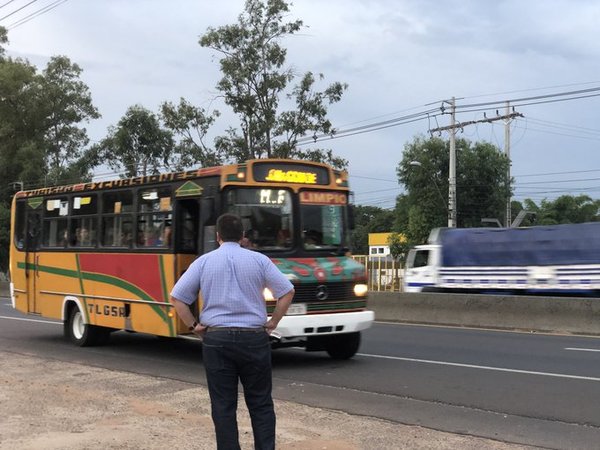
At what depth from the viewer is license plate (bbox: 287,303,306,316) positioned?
9.16 m

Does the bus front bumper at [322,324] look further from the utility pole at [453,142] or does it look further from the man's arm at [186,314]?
the utility pole at [453,142]

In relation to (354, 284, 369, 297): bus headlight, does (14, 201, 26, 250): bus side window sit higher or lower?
higher

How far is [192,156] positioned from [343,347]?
1744 cm

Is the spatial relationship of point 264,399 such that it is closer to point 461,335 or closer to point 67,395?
point 67,395

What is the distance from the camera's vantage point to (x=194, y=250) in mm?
9898

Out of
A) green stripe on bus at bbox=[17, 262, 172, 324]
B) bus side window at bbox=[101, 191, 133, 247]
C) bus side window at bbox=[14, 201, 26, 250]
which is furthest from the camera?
bus side window at bbox=[14, 201, 26, 250]

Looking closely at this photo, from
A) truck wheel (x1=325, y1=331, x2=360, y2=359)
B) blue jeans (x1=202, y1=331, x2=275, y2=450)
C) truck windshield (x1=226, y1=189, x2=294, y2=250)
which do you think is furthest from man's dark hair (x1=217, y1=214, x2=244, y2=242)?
truck wheel (x1=325, y1=331, x2=360, y2=359)

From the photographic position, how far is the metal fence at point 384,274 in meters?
29.1

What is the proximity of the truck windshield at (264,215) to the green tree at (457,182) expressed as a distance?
3340 centimetres

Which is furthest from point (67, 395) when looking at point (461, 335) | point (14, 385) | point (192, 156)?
point (192, 156)

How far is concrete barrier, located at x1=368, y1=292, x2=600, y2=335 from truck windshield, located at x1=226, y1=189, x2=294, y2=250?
8.42m

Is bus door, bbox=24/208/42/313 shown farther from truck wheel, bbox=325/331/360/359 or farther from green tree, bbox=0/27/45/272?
green tree, bbox=0/27/45/272

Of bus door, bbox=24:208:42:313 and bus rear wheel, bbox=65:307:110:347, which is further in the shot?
bus door, bbox=24:208:42:313

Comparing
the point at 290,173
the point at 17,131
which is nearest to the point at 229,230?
the point at 290,173
